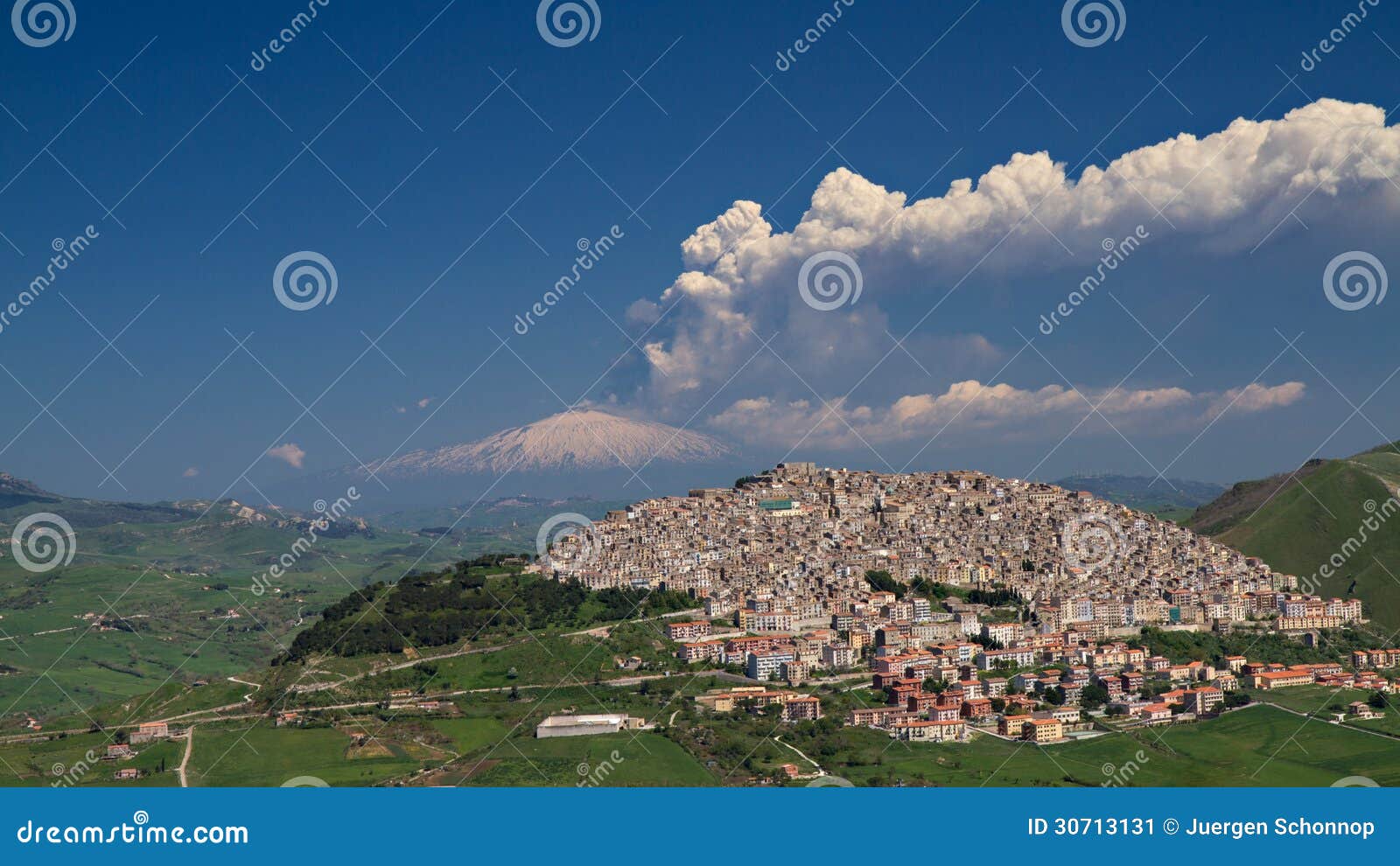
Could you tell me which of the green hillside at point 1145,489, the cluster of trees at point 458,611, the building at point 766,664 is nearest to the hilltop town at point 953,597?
the building at point 766,664

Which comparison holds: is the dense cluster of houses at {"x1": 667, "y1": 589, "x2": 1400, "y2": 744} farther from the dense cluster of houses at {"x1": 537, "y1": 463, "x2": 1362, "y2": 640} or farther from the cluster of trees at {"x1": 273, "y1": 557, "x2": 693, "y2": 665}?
the cluster of trees at {"x1": 273, "y1": 557, "x2": 693, "y2": 665}

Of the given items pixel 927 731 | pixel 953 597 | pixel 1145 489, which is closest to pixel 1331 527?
pixel 953 597

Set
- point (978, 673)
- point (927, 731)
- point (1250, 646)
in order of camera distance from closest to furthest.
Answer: point (927, 731)
point (978, 673)
point (1250, 646)

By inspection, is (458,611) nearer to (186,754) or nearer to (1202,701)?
(186,754)

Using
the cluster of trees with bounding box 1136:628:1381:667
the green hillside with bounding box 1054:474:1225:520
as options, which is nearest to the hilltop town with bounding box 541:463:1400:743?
the cluster of trees with bounding box 1136:628:1381:667

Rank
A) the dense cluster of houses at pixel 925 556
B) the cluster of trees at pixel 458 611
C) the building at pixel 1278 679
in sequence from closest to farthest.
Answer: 1. the building at pixel 1278 679
2. the cluster of trees at pixel 458 611
3. the dense cluster of houses at pixel 925 556

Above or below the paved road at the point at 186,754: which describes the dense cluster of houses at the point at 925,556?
above

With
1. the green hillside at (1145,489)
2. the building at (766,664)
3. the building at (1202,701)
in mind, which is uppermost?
the green hillside at (1145,489)

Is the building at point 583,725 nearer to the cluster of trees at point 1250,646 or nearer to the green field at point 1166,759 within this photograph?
the green field at point 1166,759
